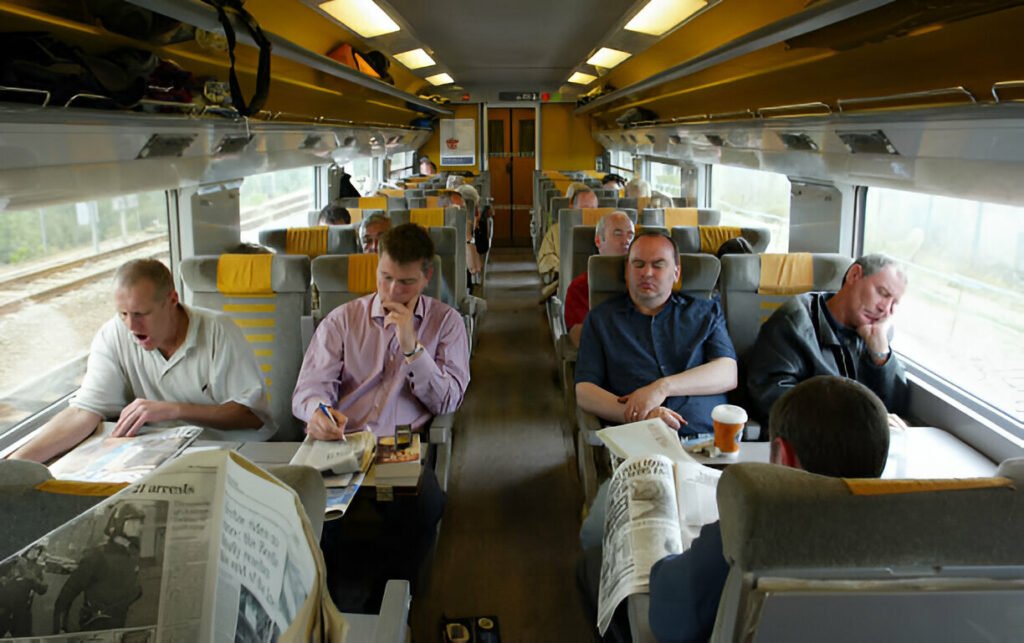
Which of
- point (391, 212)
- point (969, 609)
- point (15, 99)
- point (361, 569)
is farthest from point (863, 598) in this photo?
point (391, 212)

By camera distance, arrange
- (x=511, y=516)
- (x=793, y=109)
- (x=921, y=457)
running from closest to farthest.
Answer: (x=921, y=457) → (x=511, y=516) → (x=793, y=109)

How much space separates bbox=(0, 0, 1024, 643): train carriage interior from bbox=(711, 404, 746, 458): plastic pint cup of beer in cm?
52

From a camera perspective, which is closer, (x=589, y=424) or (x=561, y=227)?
(x=589, y=424)

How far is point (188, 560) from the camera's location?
0.94m

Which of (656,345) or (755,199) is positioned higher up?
(755,199)

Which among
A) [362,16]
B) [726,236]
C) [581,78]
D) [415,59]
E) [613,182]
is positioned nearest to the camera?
[362,16]

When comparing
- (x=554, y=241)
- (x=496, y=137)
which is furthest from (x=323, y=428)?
(x=496, y=137)

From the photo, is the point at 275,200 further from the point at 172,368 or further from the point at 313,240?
the point at 172,368

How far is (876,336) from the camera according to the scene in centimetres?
354

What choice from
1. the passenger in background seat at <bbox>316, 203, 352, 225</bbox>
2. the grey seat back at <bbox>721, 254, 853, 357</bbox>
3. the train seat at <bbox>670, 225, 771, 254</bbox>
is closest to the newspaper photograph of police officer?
the grey seat back at <bbox>721, 254, 853, 357</bbox>

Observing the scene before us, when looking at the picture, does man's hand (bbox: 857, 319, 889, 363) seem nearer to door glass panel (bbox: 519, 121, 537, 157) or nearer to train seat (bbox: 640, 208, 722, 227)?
train seat (bbox: 640, 208, 722, 227)

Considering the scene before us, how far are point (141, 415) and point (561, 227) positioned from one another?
13.6 ft

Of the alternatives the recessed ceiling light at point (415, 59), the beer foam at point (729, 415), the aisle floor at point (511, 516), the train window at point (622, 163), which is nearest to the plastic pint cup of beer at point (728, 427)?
the beer foam at point (729, 415)

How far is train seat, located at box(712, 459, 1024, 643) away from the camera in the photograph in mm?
1217
